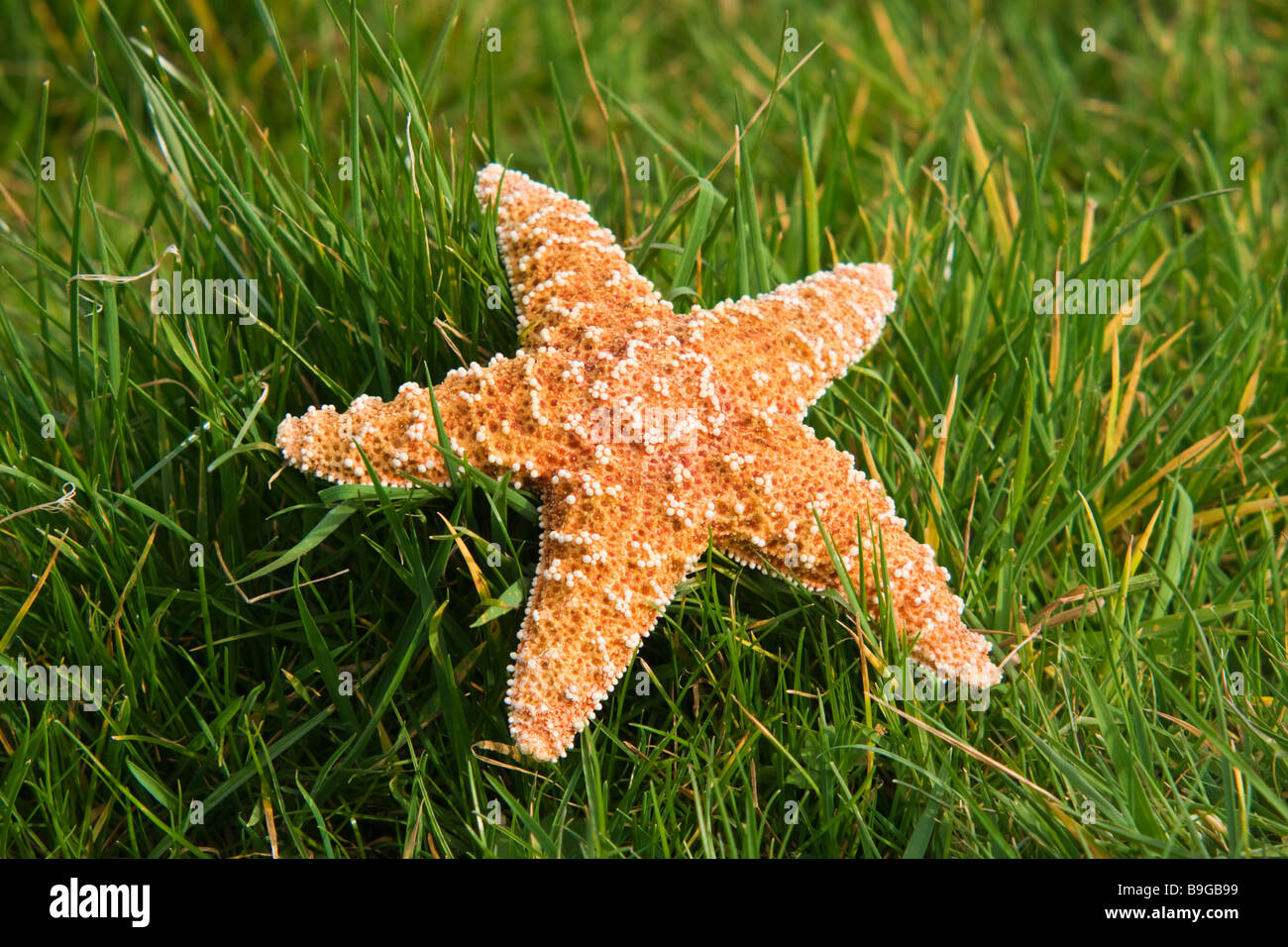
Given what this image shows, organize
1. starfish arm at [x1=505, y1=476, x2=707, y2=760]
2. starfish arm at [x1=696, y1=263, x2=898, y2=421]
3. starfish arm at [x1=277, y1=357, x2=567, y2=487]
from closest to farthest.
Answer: starfish arm at [x1=505, y1=476, x2=707, y2=760] < starfish arm at [x1=277, y1=357, x2=567, y2=487] < starfish arm at [x1=696, y1=263, x2=898, y2=421]

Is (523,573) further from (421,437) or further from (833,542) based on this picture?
(833,542)

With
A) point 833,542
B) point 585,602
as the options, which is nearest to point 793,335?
point 833,542

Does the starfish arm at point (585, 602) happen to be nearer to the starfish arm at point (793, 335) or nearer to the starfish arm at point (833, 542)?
the starfish arm at point (833, 542)

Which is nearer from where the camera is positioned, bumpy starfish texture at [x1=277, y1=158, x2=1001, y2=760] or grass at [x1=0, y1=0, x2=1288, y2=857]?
bumpy starfish texture at [x1=277, y1=158, x2=1001, y2=760]

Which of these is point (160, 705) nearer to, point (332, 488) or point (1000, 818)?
point (332, 488)

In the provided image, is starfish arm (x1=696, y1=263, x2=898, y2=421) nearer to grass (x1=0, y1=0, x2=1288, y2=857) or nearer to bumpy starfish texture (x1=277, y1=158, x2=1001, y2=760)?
bumpy starfish texture (x1=277, y1=158, x2=1001, y2=760)

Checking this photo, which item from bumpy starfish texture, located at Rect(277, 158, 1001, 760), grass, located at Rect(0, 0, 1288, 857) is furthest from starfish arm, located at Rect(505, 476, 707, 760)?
grass, located at Rect(0, 0, 1288, 857)

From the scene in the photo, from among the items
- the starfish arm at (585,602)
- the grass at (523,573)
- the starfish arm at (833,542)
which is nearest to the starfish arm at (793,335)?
the starfish arm at (833,542)

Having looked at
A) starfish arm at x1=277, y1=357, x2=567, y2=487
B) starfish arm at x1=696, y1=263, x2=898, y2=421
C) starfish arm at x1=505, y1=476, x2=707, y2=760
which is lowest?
starfish arm at x1=505, y1=476, x2=707, y2=760
